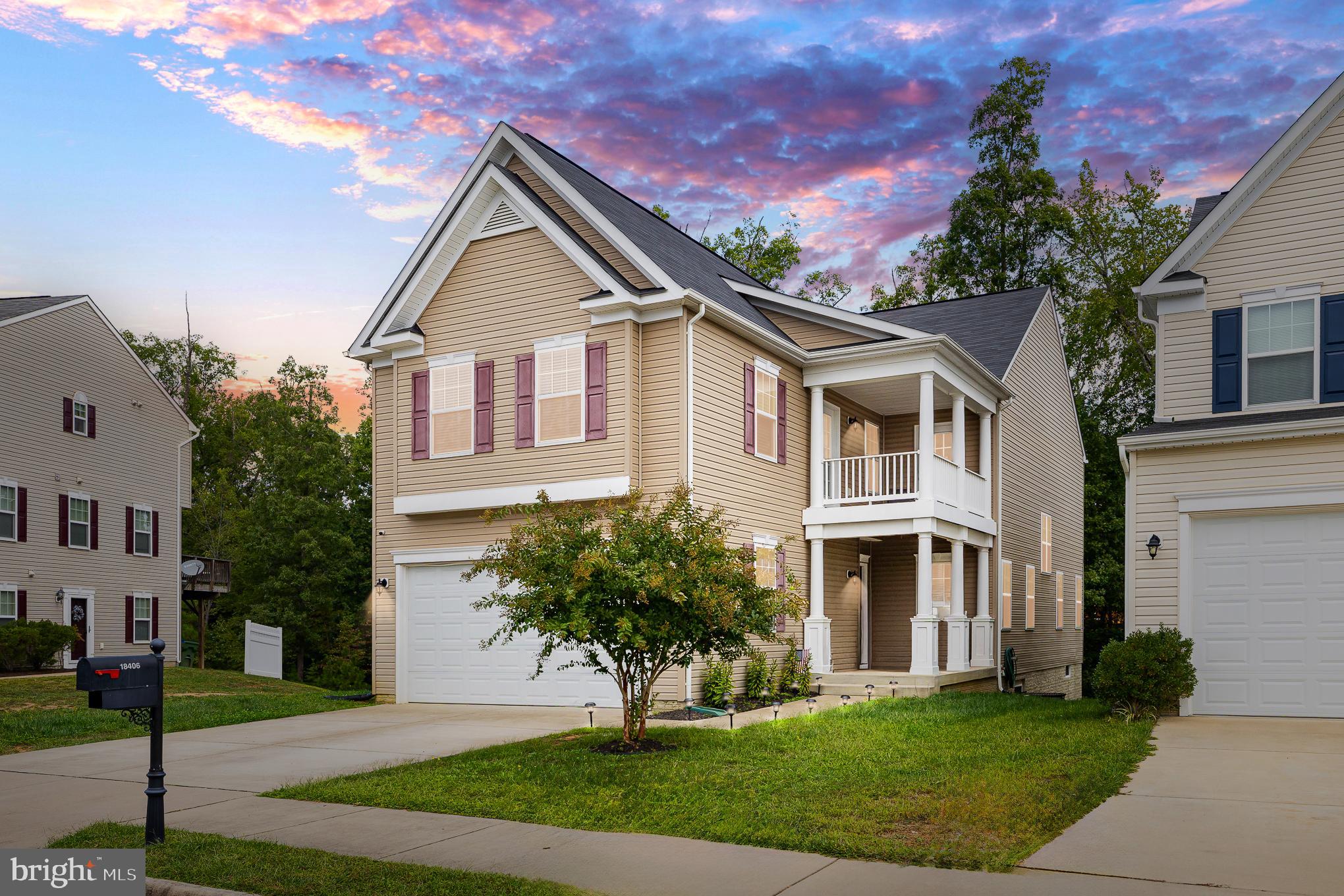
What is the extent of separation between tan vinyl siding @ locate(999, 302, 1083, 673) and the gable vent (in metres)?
11.3

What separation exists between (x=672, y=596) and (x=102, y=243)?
22019mm

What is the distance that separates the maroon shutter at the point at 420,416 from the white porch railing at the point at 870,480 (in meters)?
7.27

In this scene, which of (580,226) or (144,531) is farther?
(144,531)

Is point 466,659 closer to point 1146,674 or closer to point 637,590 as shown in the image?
point 637,590

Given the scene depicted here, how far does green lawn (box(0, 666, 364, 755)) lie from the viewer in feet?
47.3

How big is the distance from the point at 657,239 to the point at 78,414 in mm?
19010

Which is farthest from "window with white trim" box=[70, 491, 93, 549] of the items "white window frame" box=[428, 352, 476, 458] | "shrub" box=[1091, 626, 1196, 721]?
"shrub" box=[1091, 626, 1196, 721]

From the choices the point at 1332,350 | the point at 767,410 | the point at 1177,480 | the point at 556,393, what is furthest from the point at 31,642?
the point at 1332,350

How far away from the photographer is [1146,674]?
13.7 metres

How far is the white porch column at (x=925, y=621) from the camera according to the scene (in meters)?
18.7

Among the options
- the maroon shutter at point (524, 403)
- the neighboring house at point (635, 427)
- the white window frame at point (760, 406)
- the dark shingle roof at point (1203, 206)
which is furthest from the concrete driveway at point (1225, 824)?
the maroon shutter at point (524, 403)

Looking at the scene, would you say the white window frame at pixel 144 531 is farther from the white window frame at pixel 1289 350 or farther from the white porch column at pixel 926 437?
the white window frame at pixel 1289 350

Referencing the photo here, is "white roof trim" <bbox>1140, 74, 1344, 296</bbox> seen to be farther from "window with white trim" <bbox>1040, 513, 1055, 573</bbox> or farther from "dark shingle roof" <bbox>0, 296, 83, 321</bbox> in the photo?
"dark shingle roof" <bbox>0, 296, 83, 321</bbox>

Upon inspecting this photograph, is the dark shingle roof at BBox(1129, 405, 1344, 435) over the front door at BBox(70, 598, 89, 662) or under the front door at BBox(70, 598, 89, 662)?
over
